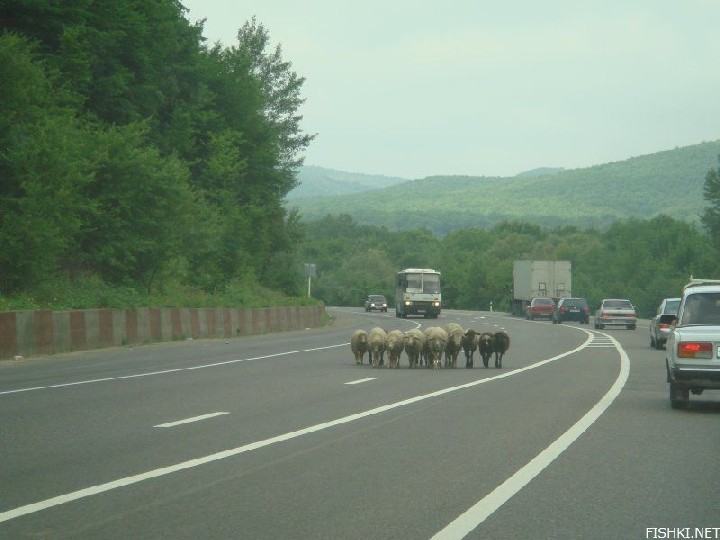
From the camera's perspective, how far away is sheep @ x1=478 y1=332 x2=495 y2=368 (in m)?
27.8

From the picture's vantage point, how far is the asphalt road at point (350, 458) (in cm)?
868

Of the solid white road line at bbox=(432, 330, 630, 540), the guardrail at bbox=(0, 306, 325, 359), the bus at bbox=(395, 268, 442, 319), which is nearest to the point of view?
the solid white road line at bbox=(432, 330, 630, 540)

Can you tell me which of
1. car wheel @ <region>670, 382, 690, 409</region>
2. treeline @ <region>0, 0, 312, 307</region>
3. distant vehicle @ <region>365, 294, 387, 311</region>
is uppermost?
treeline @ <region>0, 0, 312, 307</region>

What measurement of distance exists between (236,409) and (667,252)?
149011 millimetres

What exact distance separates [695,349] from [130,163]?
107ft

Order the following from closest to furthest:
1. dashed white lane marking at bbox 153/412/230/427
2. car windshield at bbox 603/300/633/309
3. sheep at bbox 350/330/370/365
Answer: dashed white lane marking at bbox 153/412/230/427
sheep at bbox 350/330/370/365
car windshield at bbox 603/300/633/309

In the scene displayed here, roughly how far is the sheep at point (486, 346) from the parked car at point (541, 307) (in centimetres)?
5609

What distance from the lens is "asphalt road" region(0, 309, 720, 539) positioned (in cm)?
868

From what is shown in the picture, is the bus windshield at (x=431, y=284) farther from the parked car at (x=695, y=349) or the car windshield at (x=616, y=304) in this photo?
the parked car at (x=695, y=349)

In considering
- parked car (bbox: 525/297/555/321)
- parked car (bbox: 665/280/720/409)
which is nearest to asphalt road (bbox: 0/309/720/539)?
parked car (bbox: 665/280/720/409)

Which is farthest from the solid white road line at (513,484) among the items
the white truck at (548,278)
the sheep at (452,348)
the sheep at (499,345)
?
the white truck at (548,278)

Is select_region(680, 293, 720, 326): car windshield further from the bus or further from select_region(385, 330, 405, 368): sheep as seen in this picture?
the bus

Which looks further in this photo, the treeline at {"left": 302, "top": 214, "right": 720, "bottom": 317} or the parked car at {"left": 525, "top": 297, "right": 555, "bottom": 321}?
the treeline at {"left": 302, "top": 214, "right": 720, "bottom": 317}

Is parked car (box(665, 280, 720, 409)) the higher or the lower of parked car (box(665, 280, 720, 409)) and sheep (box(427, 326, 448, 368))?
the higher
